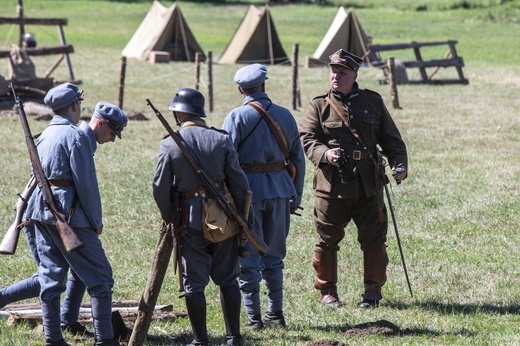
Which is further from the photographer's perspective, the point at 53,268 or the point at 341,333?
the point at 341,333

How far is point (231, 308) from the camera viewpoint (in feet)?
20.4

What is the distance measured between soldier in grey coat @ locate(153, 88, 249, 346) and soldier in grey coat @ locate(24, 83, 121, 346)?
1.48ft

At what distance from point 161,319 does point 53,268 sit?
129 centimetres

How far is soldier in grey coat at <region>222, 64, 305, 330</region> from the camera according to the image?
6855mm

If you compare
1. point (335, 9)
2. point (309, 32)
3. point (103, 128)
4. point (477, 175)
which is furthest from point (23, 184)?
point (335, 9)

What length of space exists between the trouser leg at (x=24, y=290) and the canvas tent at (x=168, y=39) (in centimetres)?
2571

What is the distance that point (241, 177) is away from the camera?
6176mm

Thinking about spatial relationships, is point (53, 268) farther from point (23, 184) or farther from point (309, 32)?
point (309, 32)

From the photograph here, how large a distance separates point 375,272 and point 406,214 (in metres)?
3.58

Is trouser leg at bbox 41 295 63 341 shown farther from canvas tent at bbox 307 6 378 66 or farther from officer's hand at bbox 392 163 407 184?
canvas tent at bbox 307 6 378 66

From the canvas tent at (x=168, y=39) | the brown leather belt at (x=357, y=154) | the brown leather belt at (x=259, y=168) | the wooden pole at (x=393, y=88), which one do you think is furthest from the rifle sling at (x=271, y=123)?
the canvas tent at (x=168, y=39)

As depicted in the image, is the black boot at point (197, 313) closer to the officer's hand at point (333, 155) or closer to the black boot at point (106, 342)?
the black boot at point (106, 342)

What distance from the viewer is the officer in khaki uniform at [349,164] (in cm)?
739

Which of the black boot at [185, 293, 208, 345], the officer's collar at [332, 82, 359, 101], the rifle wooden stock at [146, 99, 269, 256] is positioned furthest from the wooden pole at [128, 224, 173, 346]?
the officer's collar at [332, 82, 359, 101]
